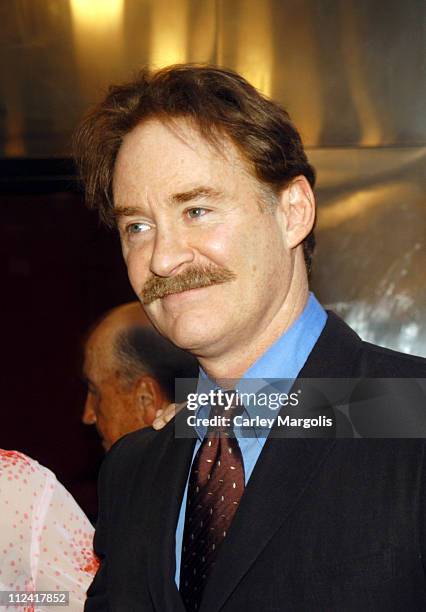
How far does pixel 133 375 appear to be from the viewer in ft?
7.39

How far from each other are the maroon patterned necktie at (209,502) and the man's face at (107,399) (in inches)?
33.3

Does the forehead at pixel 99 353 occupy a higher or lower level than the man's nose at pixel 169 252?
lower

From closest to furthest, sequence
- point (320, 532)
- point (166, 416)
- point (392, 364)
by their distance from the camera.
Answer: point (320, 532) < point (392, 364) < point (166, 416)

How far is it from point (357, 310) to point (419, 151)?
0.46 m

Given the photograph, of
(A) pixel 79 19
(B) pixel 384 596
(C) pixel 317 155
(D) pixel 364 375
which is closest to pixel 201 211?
(D) pixel 364 375

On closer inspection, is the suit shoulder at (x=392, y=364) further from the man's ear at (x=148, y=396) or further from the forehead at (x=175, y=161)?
the man's ear at (x=148, y=396)

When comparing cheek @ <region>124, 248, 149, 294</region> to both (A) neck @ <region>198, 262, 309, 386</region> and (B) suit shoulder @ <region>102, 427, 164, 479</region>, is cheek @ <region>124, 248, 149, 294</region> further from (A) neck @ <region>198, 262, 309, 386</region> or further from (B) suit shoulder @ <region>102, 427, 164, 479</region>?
(B) suit shoulder @ <region>102, 427, 164, 479</region>

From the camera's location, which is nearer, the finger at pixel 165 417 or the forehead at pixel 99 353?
the finger at pixel 165 417

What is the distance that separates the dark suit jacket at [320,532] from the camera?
3.56 feet

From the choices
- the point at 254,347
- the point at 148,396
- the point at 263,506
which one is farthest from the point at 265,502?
the point at 148,396

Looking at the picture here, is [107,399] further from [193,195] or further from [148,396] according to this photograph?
[193,195]

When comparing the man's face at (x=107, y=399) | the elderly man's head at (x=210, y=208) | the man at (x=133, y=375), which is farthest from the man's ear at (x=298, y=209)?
the man's face at (x=107, y=399)

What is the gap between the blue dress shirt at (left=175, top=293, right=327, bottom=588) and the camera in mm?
1324

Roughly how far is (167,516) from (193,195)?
1.60 ft
